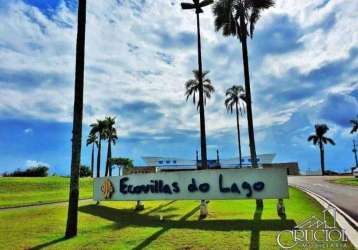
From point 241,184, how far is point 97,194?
37.9ft

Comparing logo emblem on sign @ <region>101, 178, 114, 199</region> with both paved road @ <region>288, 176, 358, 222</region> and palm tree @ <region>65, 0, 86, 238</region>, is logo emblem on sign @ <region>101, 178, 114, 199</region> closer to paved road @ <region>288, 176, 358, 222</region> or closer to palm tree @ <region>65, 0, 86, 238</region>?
palm tree @ <region>65, 0, 86, 238</region>

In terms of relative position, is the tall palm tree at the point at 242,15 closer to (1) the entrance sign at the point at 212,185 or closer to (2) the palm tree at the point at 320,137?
(1) the entrance sign at the point at 212,185

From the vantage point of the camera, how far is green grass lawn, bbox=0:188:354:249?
10.1 metres

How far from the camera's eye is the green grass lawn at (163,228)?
10.1m

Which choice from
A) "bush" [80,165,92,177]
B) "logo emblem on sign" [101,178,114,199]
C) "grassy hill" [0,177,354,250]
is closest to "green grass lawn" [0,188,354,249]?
"grassy hill" [0,177,354,250]

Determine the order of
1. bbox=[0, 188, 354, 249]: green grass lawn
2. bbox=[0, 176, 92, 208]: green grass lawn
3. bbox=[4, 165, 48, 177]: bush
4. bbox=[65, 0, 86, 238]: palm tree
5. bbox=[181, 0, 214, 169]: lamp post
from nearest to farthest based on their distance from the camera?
bbox=[0, 188, 354, 249]: green grass lawn → bbox=[65, 0, 86, 238]: palm tree → bbox=[181, 0, 214, 169]: lamp post → bbox=[0, 176, 92, 208]: green grass lawn → bbox=[4, 165, 48, 177]: bush

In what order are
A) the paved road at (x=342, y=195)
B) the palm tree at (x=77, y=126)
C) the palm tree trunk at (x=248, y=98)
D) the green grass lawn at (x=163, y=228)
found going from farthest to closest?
the palm tree trunk at (x=248, y=98) < the paved road at (x=342, y=195) < the palm tree at (x=77, y=126) < the green grass lawn at (x=163, y=228)

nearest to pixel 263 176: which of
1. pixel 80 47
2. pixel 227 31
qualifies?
pixel 80 47

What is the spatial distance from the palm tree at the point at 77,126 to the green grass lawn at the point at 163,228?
2.10 feet

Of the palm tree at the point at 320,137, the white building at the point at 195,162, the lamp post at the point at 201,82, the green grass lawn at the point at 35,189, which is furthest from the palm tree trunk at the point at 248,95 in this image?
the palm tree at the point at 320,137

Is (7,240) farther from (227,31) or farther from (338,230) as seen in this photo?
(227,31)

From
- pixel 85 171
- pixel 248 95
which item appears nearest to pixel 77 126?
pixel 248 95

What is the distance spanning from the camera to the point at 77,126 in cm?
1291

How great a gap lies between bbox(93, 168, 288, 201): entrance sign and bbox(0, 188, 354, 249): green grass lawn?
859 millimetres
